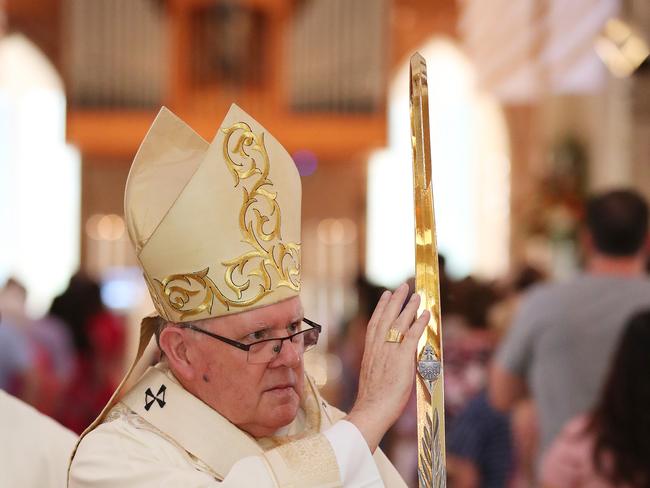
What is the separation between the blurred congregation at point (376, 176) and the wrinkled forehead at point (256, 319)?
4.96ft

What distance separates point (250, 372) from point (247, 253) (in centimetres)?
21

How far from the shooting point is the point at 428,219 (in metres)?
1.89

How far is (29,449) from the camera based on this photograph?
2545 millimetres

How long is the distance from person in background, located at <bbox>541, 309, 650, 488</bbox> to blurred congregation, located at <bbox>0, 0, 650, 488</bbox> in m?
0.02

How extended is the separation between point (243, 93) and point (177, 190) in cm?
1233

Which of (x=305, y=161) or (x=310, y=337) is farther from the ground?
(x=305, y=161)

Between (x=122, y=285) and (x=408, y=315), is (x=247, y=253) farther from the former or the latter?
(x=122, y=285)

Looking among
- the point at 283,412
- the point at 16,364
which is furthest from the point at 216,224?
the point at 16,364

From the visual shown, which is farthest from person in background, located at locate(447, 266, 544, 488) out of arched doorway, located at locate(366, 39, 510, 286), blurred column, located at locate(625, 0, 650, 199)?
arched doorway, located at locate(366, 39, 510, 286)

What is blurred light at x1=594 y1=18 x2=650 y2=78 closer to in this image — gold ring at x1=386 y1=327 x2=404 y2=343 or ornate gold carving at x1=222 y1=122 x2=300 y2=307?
ornate gold carving at x1=222 y1=122 x2=300 y2=307

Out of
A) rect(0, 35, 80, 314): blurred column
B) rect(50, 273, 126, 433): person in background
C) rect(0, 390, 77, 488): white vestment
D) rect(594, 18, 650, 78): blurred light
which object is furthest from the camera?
rect(0, 35, 80, 314): blurred column

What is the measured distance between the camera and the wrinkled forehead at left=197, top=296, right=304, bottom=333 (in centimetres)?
212

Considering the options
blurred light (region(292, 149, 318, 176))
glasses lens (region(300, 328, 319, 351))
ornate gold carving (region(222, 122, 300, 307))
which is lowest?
glasses lens (region(300, 328, 319, 351))

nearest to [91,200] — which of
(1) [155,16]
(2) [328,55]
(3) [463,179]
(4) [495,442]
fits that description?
(1) [155,16]
